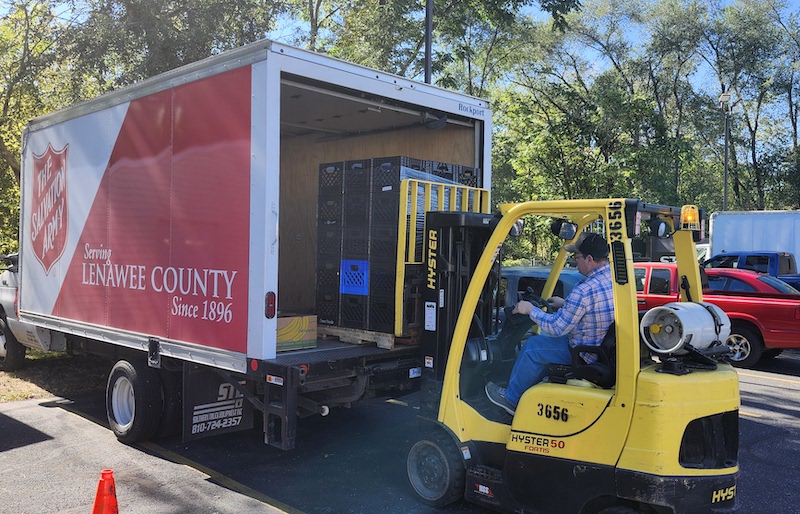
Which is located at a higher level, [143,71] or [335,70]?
[143,71]

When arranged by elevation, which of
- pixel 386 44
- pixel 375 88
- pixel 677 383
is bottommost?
pixel 677 383

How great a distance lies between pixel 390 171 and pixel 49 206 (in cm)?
446

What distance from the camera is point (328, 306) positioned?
5.77 meters

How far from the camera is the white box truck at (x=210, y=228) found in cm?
486

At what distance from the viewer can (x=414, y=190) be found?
17.3 ft

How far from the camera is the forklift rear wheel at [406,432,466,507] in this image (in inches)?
179

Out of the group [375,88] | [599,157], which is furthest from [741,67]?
[375,88]

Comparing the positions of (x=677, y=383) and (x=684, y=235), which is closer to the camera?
(x=677, y=383)

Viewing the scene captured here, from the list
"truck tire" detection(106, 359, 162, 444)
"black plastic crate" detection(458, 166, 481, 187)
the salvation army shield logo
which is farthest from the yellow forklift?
the salvation army shield logo

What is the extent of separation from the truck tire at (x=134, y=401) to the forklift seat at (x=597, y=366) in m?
3.71

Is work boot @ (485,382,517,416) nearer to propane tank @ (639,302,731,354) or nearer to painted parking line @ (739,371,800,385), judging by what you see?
propane tank @ (639,302,731,354)

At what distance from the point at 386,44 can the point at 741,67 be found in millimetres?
26550

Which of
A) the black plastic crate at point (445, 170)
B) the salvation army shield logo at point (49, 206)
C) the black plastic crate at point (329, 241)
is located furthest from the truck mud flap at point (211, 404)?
the salvation army shield logo at point (49, 206)

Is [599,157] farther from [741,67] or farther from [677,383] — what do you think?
[741,67]
